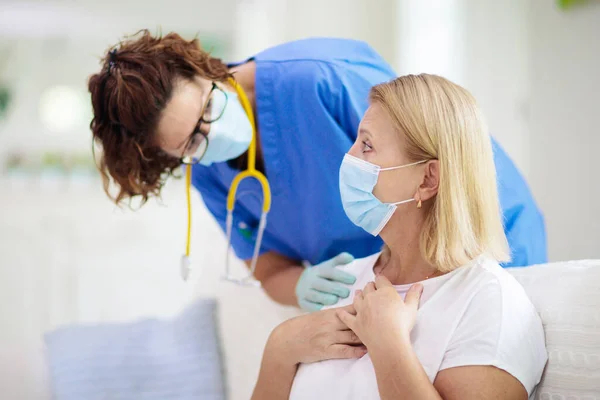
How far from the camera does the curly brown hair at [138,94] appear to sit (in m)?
1.42

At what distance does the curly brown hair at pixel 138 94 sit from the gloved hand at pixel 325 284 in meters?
0.44

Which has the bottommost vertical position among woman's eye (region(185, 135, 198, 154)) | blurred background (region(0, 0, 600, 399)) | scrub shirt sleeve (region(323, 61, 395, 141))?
blurred background (region(0, 0, 600, 399))

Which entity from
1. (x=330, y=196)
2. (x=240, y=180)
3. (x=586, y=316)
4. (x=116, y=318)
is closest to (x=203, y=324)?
(x=240, y=180)

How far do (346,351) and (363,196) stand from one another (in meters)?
0.28

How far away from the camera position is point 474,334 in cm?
104

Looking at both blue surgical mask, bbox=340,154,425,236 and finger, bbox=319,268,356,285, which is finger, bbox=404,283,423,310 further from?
finger, bbox=319,268,356,285

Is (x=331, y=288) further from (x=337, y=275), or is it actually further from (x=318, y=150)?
(x=318, y=150)

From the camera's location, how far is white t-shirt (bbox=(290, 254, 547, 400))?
1.02 metres

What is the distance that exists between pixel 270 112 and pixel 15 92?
9.09 ft

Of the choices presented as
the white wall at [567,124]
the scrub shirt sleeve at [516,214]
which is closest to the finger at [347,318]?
the scrub shirt sleeve at [516,214]

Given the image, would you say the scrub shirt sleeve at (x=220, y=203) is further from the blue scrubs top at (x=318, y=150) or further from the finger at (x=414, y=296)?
the finger at (x=414, y=296)

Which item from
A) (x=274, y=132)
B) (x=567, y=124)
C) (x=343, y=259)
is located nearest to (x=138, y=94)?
(x=274, y=132)

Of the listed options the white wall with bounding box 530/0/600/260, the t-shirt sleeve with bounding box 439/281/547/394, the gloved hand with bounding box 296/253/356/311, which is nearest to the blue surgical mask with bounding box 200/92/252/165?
the gloved hand with bounding box 296/253/356/311

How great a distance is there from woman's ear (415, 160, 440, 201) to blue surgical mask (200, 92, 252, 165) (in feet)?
1.76
